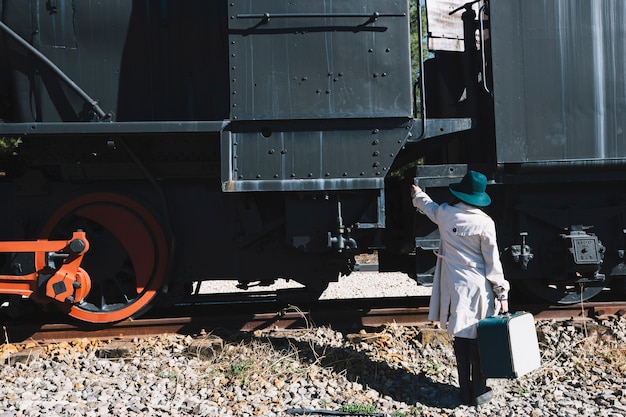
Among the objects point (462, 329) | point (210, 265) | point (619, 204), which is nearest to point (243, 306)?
point (210, 265)

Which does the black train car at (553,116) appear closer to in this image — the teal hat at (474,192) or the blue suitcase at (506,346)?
the teal hat at (474,192)

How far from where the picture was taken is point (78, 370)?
4270 millimetres

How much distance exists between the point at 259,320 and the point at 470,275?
2169 mm

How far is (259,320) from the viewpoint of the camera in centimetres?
507

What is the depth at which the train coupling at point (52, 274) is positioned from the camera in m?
4.47

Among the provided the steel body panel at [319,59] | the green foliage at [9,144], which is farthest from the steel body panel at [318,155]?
the green foliage at [9,144]

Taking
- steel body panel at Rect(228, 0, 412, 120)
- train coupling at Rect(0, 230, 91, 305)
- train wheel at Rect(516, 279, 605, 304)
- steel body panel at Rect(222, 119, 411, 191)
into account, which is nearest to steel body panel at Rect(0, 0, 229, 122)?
steel body panel at Rect(228, 0, 412, 120)

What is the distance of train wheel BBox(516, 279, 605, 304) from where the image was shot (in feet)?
16.9

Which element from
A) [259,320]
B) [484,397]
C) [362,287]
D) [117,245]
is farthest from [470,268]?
[362,287]

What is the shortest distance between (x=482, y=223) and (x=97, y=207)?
Result: 125 inches

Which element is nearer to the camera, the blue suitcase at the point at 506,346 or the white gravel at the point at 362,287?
the blue suitcase at the point at 506,346

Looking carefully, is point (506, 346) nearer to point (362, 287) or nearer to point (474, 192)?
point (474, 192)

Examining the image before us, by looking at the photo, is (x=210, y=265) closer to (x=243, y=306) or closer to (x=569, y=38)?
(x=243, y=306)

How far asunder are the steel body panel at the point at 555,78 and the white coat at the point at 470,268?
1077mm
